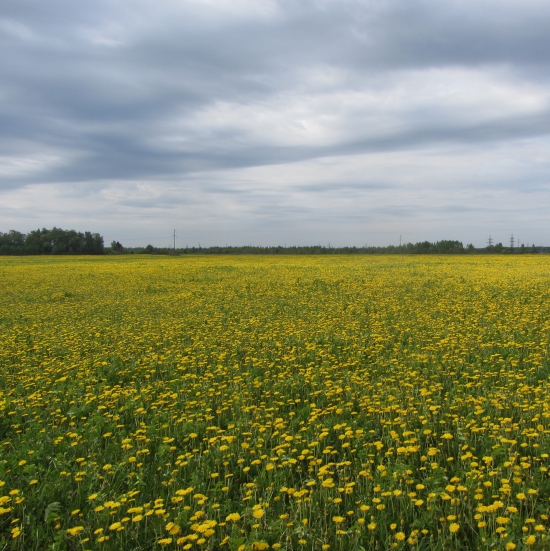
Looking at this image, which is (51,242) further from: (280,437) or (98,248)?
(280,437)

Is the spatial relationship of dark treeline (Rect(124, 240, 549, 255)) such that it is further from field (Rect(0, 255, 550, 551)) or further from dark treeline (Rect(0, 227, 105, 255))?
field (Rect(0, 255, 550, 551))

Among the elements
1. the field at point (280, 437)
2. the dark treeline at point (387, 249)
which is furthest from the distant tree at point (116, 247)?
the field at point (280, 437)

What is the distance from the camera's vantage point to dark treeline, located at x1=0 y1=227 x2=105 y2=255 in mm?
95188

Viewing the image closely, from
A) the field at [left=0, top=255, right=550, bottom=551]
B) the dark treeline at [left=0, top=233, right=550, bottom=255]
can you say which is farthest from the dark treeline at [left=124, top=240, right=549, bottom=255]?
the field at [left=0, top=255, right=550, bottom=551]

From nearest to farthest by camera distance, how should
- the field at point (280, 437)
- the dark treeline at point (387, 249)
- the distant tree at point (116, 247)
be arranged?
the field at point (280, 437) < the dark treeline at point (387, 249) < the distant tree at point (116, 247)

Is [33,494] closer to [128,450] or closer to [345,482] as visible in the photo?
[128,450]

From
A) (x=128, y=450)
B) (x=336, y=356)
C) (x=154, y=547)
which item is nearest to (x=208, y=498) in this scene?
(x=154, y=547)

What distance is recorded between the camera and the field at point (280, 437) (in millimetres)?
3719

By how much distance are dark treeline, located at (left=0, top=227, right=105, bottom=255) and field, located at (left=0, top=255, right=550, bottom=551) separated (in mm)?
Answer: 93119

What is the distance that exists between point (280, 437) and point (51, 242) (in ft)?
342

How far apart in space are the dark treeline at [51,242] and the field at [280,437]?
3666 inches

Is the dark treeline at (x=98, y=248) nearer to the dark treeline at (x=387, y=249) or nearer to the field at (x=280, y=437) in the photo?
the dark treeline at (x=387, y=249)

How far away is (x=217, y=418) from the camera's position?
6102mm

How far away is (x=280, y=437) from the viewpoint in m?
5.18
